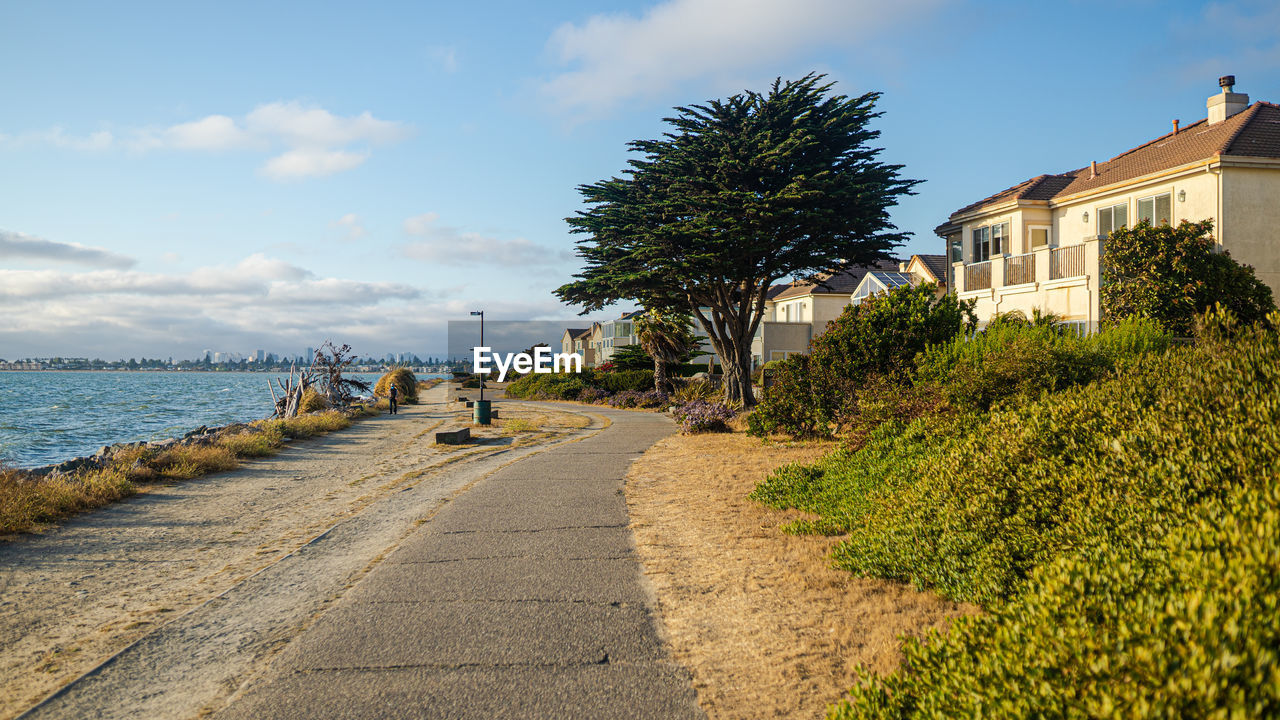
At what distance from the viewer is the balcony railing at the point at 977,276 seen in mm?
25562

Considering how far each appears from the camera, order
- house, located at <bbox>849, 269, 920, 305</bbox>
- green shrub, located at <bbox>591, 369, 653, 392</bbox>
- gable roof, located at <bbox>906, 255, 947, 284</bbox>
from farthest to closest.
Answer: green shrub, located at <bbox>591, 369, 653, 392</bbox>
house, located at <bbox>849, 269, 920, 305</bbox>
gable roof, located at <bbox>906, 255, 947, 284</bbox>

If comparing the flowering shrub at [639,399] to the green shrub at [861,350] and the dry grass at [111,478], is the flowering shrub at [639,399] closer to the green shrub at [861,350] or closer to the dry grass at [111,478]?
the dry grass at [111,478]

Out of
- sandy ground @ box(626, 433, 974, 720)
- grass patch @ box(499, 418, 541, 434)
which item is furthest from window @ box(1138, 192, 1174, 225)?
grass patch @ box(499, 418, 541, 434)

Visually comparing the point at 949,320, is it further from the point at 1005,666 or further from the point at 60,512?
the point at 60,512

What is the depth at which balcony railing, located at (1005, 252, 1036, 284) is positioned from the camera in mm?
23547

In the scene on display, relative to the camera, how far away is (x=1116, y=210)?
22.8m

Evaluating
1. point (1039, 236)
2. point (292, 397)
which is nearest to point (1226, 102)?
point (1039, 236)

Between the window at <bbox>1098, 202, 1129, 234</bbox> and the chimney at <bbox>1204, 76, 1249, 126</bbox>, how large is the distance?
15.9 ft

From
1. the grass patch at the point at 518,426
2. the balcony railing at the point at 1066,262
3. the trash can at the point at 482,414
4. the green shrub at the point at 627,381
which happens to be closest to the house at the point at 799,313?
the green shrub at the point at 627,381

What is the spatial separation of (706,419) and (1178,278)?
13.2 m

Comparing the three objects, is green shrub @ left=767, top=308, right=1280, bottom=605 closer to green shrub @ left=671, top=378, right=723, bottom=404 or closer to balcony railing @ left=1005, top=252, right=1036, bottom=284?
balcony railing @ left=1005, top=252, right=1036, bottom=284

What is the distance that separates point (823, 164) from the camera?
21.2 metres

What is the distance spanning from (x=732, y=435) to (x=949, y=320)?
7.81m

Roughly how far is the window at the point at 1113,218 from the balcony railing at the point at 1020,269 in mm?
2296
